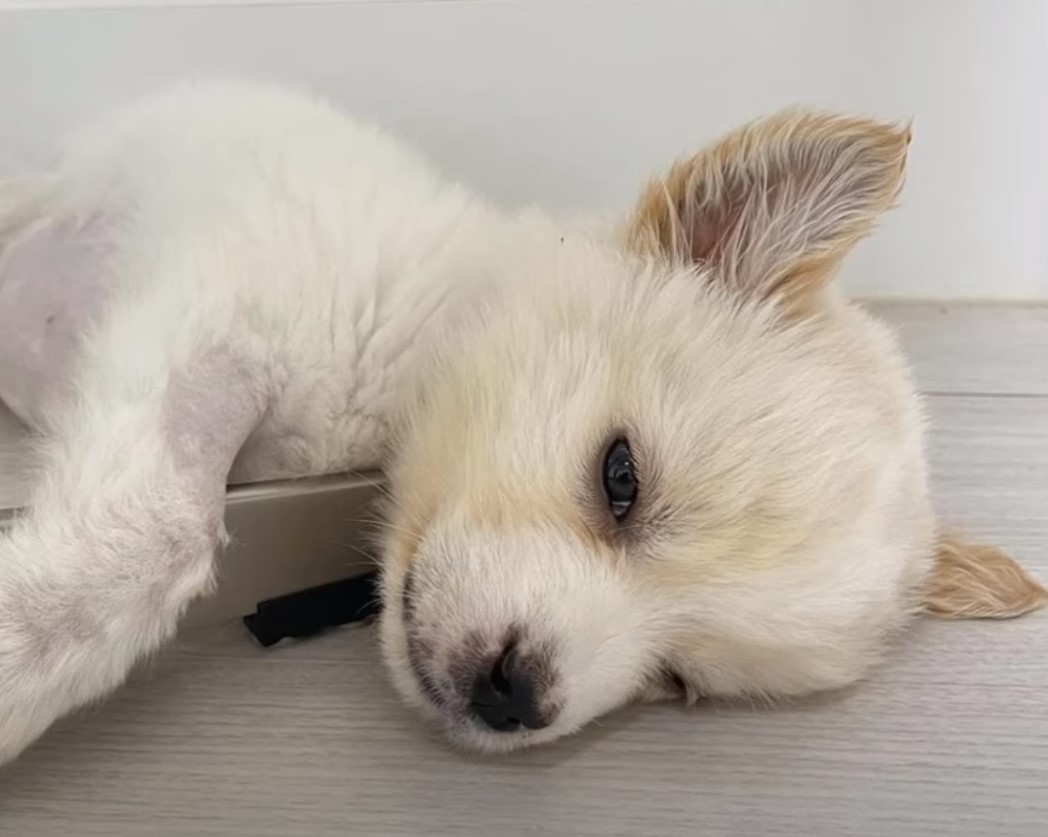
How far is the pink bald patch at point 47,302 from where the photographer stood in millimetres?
1667

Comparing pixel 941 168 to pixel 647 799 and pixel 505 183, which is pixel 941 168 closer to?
pixel 505 183

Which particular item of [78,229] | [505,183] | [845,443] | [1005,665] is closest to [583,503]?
[845,443]

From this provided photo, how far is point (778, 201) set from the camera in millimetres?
1528

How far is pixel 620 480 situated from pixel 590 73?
4.44 feet

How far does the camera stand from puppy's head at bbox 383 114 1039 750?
133 centimetres

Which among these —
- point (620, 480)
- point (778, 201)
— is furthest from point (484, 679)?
point (778, 201)

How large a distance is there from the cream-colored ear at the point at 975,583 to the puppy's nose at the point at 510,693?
617mm

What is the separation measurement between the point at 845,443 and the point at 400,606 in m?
0.54

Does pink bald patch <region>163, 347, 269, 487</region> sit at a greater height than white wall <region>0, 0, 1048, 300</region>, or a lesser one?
lesser

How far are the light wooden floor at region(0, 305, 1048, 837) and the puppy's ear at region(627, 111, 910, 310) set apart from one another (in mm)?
516

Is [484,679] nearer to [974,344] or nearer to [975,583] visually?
[975,583]

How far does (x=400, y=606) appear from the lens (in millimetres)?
1403

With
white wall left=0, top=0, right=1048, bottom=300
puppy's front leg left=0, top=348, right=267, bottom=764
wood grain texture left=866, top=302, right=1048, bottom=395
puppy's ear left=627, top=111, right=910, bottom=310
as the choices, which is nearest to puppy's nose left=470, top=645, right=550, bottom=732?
puppy's front leg left=0, top=348, right=267, bottom=764

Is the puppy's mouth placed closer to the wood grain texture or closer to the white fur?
the white fur
